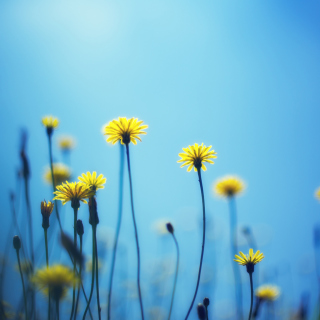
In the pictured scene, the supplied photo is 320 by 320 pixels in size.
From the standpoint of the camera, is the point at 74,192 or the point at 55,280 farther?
the point at 74,192

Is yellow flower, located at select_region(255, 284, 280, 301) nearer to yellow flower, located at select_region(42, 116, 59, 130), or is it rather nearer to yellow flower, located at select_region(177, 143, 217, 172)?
yellow flower, located at select_region(177, 143, 217, 172)

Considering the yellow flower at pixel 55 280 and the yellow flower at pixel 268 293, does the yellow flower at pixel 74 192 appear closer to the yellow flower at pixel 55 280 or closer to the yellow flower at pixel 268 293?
the yellow flower at pixel 55 280

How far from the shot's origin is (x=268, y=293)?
330 cm

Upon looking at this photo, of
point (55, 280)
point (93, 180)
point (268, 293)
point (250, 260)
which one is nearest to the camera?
point (55, 280)

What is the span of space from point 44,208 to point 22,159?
3.28ft

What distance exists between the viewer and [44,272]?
1.82 meters

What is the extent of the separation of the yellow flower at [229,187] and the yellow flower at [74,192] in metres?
2.34

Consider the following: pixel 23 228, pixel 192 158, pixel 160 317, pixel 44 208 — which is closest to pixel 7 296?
pixel 23 228

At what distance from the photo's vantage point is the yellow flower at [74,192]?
7.59 feet

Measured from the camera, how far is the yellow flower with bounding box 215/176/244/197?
419cm

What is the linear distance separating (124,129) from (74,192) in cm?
72

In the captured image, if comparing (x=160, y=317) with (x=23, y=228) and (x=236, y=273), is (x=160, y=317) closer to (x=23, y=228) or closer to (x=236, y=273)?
(x=236, y=273)

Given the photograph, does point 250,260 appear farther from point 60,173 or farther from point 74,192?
point 60,173

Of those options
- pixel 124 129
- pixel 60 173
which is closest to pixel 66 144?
pixel 60 173
